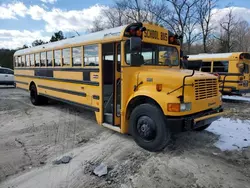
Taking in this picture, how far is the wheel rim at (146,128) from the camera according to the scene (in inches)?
153

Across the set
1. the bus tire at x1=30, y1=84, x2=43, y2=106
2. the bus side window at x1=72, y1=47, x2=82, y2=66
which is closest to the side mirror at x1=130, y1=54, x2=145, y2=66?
the bus side window at x1=72, y1=47, x2=82, y2=66

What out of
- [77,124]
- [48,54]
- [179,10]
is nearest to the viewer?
[77,124]

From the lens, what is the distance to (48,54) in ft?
23.1

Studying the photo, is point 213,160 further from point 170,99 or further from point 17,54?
point 17,54

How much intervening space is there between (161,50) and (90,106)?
2.07 meters

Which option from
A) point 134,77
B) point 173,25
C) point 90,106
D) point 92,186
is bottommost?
point 92,186

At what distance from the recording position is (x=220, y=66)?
34.1 feet

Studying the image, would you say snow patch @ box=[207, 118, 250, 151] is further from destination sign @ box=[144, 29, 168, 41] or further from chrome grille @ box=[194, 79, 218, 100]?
destination sign @ box=[144, 29, 168, 41]

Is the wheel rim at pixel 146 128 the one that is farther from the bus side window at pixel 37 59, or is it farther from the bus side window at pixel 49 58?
the bus side window at pixel 37 59

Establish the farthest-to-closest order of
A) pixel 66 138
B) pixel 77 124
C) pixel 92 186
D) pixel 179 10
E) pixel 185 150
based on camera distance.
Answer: pixel 179 10 → pixel 77 124 → pixel 66 138 → pixel 185 150 → pixel 92 186

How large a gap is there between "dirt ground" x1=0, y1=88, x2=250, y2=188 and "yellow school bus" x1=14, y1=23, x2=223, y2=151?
0.34 metres

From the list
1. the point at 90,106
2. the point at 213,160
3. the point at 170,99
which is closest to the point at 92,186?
the point at 170,99

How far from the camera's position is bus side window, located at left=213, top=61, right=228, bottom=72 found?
33.5 feet

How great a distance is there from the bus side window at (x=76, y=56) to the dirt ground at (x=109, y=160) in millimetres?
1605
